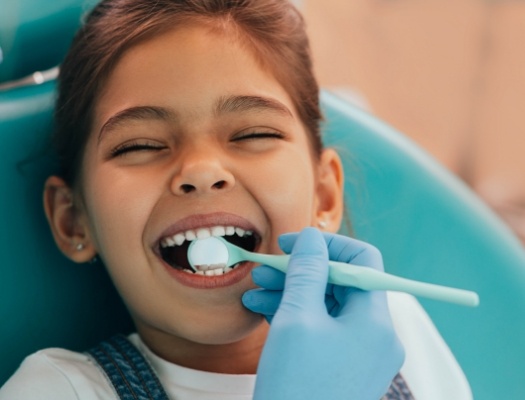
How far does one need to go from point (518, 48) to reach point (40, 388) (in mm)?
1845

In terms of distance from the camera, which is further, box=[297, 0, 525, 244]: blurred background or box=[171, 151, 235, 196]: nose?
box=[297, 0, 525, 244]: blurred background

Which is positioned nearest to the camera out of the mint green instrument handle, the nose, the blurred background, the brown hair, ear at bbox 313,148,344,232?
the mint green instrument handle

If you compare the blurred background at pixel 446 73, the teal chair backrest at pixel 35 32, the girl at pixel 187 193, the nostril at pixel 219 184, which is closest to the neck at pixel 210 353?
the girl at pixel 187 193

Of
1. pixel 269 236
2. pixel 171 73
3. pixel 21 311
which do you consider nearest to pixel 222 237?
pixel 269 236

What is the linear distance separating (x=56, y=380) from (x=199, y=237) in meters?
0.23

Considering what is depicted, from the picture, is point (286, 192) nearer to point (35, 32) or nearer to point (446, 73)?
point (35, 32)

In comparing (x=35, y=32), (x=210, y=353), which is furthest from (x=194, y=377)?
(x=35, y=32)

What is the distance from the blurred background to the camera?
248cm

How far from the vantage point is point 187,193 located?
0.97 metres

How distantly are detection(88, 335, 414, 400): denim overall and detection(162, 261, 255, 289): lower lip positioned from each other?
0.14 meters

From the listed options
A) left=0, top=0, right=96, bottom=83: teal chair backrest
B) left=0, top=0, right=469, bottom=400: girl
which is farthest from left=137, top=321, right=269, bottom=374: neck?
left=0, top=0, right=96, bottom=83: teal chair backrest

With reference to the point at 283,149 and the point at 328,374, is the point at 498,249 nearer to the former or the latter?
the point at 283,149

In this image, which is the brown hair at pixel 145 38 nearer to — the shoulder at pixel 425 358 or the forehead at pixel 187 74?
the forehead at pixel 187 74

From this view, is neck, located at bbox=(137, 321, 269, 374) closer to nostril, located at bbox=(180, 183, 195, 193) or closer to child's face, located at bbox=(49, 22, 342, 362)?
child's face, located at bbox=(49, 22, 342, 362)
